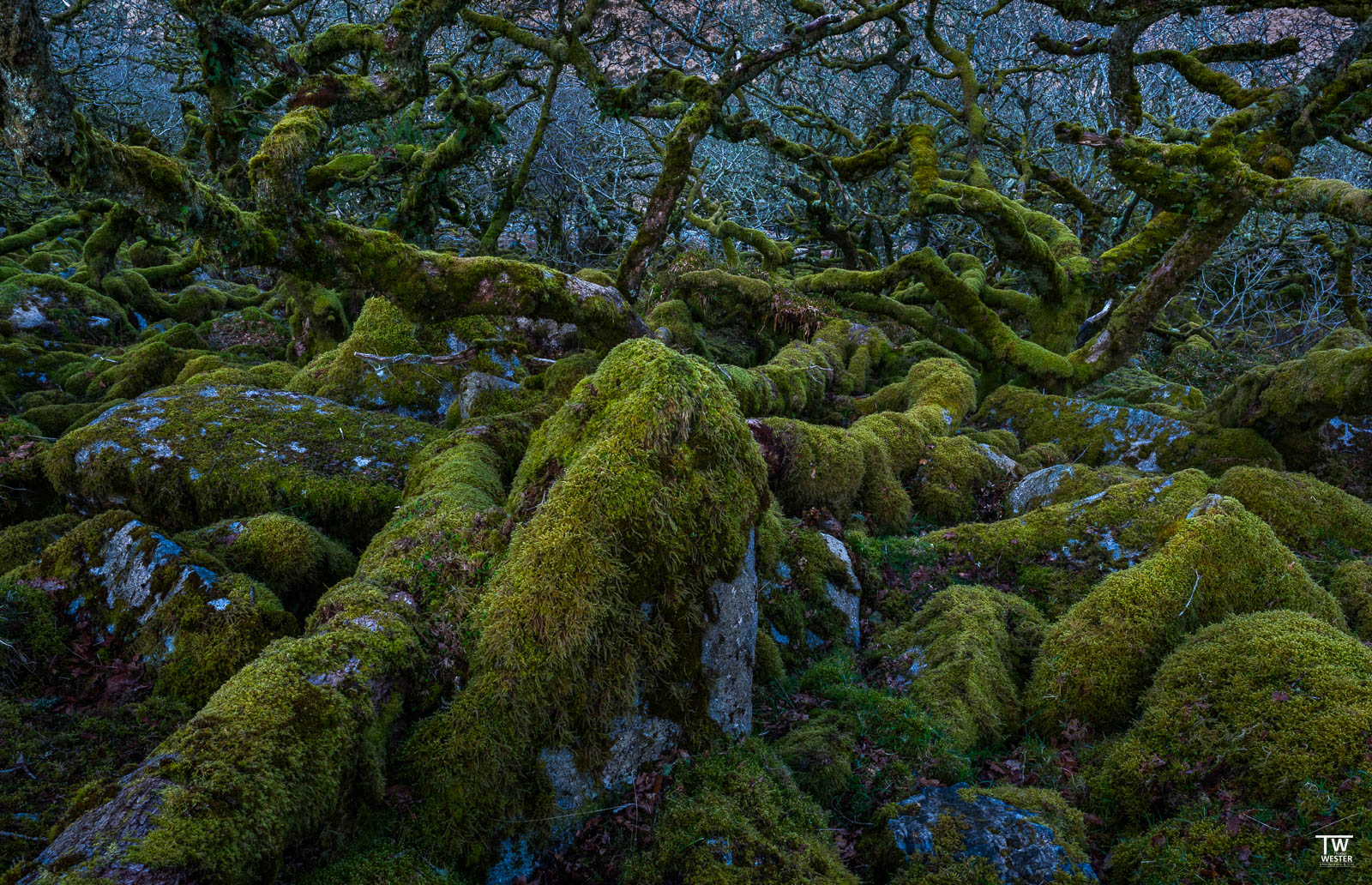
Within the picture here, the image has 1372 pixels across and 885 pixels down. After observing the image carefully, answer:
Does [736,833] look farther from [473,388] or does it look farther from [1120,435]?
[1120,435]

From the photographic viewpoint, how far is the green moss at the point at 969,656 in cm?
450

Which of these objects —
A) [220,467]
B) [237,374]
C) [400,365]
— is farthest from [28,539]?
[400,365]

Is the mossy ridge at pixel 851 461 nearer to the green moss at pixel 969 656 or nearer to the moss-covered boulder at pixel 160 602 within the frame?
the green moss at pixel 969 656

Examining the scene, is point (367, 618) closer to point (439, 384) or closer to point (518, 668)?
point (518, 668)

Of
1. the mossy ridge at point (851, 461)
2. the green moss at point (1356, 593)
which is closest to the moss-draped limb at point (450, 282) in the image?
the mossy ridge at point (851, 461)

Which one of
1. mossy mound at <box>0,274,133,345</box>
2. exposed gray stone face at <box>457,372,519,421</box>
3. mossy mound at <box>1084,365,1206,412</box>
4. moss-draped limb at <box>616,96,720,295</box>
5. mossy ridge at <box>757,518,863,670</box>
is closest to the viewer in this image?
mossy ridge at <box>757,518,863,670</box>

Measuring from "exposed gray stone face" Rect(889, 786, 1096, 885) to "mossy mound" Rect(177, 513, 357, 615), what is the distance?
14.0ft

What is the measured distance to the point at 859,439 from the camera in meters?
7.97

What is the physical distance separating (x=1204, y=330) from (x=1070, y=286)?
28.1ft

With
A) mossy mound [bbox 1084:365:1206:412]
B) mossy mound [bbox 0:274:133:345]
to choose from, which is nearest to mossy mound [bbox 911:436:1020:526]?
mossy mound [bbox 1084:365:1206:412]

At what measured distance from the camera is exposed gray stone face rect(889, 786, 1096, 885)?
10.4ft

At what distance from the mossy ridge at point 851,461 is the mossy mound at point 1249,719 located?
11.5 feet

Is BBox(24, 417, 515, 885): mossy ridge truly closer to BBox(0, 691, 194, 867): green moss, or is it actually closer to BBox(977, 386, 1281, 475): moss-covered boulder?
BBox(0, 691, 194, 867): green moss

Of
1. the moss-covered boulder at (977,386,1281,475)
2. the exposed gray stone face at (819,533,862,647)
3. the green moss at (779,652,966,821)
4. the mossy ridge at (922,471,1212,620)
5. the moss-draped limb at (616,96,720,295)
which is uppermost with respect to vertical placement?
the moss-draped limb at (616,96,720,295)
